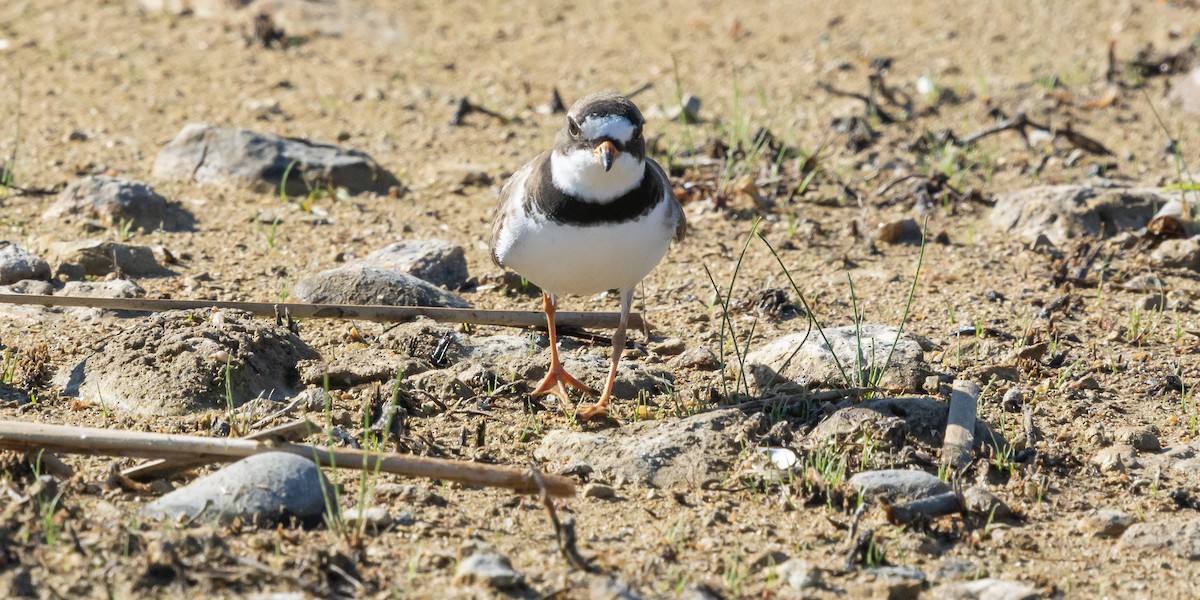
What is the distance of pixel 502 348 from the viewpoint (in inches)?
220

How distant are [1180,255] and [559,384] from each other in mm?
3339

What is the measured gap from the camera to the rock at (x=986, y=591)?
3654 mm

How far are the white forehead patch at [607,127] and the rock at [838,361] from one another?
1098 millimetres

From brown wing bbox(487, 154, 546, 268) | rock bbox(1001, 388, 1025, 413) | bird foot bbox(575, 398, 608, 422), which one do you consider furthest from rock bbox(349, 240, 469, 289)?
rock bbox(1001, 388, 1025, 413)

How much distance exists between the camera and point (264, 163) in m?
7.45

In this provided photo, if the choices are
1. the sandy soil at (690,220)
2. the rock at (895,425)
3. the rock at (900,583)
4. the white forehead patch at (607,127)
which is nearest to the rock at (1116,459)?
the sandy soil at (690,220)

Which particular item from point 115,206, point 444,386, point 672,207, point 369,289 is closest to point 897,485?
point 672,207

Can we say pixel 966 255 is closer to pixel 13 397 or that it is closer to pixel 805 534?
pixel 805 534

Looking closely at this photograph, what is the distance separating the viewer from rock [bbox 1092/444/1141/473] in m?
4.56

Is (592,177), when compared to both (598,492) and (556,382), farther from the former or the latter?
(598,492)

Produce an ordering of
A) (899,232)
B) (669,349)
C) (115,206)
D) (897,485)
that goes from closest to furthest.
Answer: (897,485) < (669,349) < (115,206) < (899,232)

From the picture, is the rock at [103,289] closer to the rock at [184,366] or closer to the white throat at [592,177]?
the rock at [184,366]

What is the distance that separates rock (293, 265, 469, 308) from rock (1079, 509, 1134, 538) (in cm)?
298

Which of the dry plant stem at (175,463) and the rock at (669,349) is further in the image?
the rock at (669,349)
